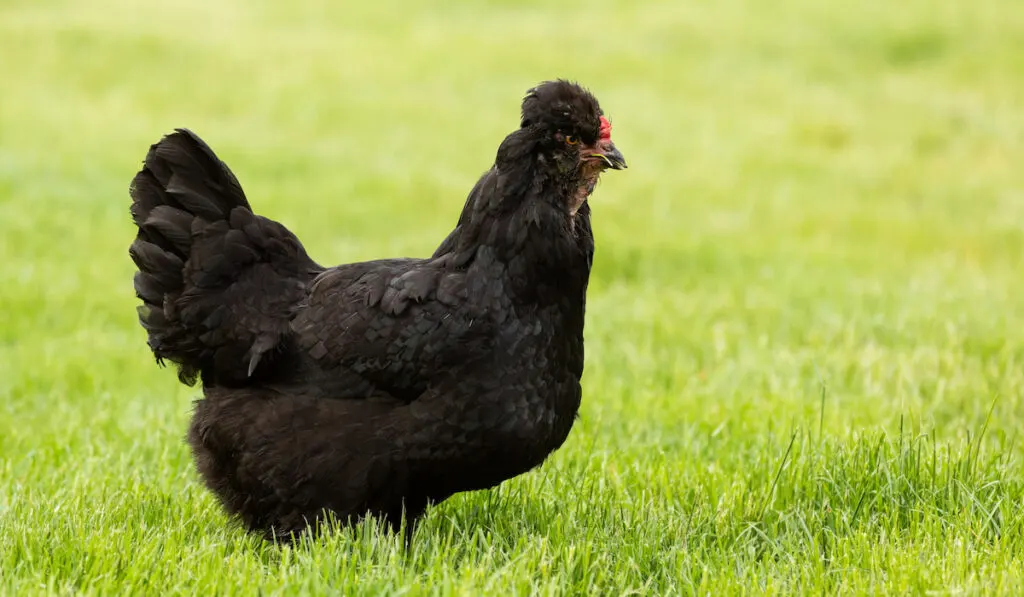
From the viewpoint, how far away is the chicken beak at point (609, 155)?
414 cm


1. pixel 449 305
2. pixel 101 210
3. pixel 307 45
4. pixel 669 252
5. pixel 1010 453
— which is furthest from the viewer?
pixel 307 45

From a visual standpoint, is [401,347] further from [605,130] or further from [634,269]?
[634,269]

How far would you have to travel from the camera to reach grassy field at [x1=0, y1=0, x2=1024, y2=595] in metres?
3.94

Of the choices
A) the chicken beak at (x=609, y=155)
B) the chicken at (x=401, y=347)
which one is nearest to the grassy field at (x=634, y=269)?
the chicken at (x=401, y=347)

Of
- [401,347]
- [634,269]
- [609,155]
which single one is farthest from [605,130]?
[634,269]

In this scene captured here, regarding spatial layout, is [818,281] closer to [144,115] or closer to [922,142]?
[922,142]

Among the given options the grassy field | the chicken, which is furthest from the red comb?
the grassy field

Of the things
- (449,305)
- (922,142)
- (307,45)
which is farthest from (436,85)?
(449,305)

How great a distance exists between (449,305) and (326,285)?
62cm

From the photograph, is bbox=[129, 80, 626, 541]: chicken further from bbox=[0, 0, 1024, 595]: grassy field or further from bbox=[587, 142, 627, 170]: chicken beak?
bbox=[0, 0, 1024, 595]: grassy field

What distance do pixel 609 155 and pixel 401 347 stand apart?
3.59 ft

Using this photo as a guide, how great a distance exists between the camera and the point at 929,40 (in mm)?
26016

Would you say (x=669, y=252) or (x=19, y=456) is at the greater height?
(x=669, y=252)

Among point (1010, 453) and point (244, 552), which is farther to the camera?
point (1010, 453)
